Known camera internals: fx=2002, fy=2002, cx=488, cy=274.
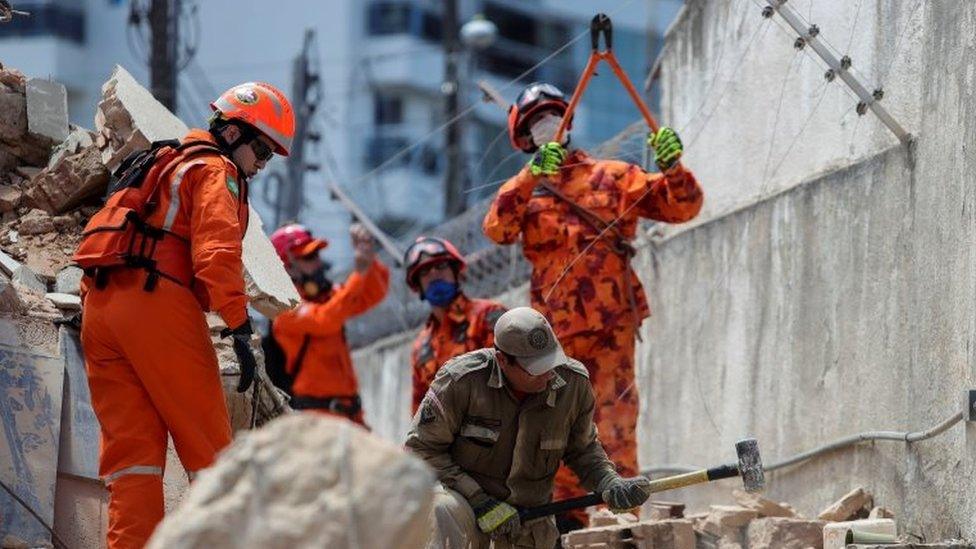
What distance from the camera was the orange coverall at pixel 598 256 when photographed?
8.62 metres

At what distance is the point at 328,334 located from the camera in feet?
40.0

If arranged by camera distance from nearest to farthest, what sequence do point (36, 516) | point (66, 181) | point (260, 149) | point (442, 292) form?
point (260, 149), point (36, 516), point (66, 181), point (442, 292)

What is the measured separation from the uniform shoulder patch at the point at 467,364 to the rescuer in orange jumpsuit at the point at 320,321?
4787 millimetres

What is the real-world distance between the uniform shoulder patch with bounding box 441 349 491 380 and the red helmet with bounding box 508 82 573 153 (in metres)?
1.84

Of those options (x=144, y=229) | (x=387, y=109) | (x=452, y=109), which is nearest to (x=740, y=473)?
(x=144, y=229)

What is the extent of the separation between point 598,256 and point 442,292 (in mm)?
1206

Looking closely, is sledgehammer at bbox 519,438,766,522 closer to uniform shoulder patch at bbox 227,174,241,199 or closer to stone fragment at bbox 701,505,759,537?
stone fragment at bbox 701,505,759,537

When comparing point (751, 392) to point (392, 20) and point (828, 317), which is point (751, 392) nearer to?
point (828, 317)

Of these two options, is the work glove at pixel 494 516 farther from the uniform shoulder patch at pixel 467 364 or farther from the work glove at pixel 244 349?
the work glove at pixel 244 349

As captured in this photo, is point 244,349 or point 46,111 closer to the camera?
point 244,349

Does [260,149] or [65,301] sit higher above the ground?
[260,149]

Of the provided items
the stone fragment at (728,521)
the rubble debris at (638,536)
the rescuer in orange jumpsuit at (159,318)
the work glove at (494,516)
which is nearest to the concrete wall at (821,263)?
the stone fragment at (728,521)

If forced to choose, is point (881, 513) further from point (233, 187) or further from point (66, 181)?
point (66, 181)

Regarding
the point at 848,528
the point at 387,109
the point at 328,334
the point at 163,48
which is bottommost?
the point at 848,528
